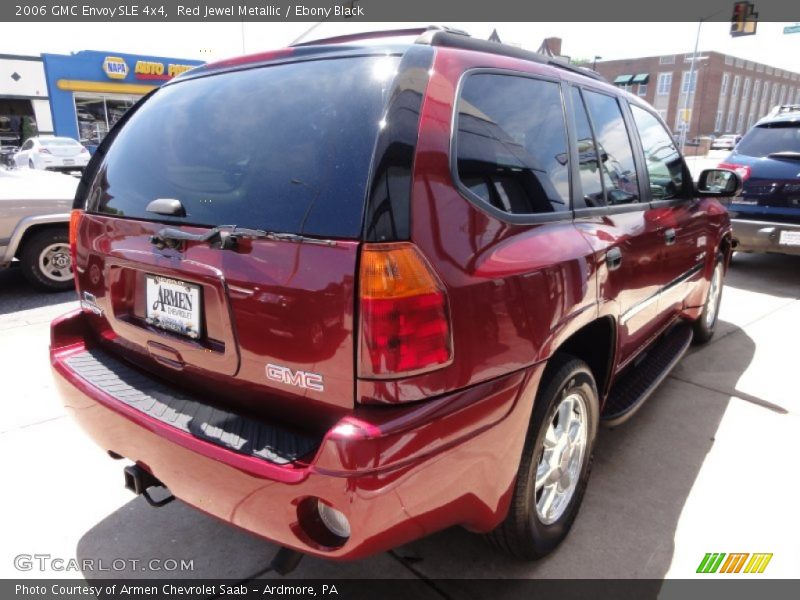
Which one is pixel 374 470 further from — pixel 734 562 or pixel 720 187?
pixel 720 187

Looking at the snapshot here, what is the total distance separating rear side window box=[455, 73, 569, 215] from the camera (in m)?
1.82

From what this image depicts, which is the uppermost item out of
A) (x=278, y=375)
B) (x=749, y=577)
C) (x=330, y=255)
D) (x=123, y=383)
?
(x=330, y=255)

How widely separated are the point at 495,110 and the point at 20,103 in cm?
3455

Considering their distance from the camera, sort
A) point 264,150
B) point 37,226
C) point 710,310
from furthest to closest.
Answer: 1. point 37,226
2. point 710,310
3. point 264,150

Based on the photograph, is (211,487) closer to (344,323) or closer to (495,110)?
(344,323)

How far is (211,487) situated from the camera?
1733mm

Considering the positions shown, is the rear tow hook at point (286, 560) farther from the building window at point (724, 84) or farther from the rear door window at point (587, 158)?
the building window at point (724, 84)

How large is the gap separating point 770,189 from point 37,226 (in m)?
8.33

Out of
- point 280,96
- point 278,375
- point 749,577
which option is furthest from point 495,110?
point 749,577

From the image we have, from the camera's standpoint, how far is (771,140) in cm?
714

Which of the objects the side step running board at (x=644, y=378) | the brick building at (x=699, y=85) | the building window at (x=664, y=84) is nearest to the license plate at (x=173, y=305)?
the side step running board at (x=644, y=378)
